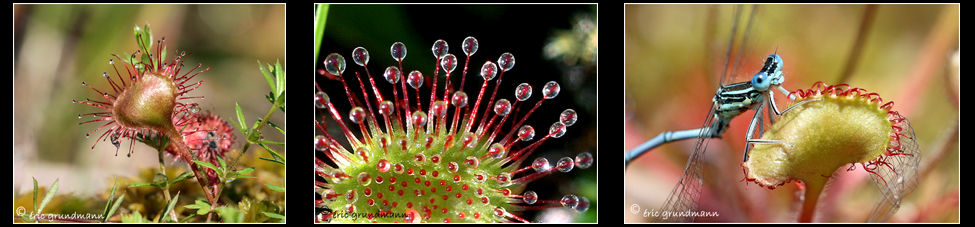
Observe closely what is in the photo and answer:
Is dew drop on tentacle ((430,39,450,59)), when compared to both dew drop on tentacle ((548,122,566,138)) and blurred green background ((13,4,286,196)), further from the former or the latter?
blurred green background ((13,4,286,196))

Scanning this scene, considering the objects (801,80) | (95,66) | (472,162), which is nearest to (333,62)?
(472,162)

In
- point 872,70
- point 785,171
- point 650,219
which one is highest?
point 872,70

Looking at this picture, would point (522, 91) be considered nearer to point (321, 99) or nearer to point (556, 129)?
point (556, 129)

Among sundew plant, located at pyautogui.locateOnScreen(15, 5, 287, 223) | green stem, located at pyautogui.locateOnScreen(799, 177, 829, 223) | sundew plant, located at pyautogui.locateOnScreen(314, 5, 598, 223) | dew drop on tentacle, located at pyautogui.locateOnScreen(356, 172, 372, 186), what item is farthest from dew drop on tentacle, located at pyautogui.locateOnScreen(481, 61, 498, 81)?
green stem, located at pyautogui.locateOnScreen(799, 177, 829, 223)

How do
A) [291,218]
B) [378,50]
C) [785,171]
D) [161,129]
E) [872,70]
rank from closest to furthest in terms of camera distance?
[785,171] < [161,129] < [291,218] < [378,50] < [872,70]

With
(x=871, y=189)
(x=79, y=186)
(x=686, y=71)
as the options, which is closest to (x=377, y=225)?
(x=79, y=186)
